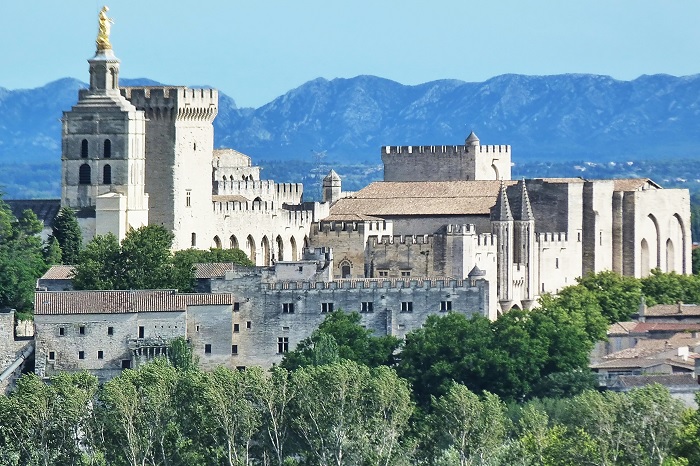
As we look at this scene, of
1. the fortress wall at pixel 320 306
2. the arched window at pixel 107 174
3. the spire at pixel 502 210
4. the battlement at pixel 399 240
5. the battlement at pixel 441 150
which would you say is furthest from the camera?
the battlement at pixel 441 150

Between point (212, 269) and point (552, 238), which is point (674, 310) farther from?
point (212, 269)

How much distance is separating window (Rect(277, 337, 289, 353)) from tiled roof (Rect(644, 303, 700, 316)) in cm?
1878

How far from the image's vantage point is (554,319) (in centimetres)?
10138

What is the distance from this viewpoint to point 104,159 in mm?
108000

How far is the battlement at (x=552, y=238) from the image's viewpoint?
4503 inches

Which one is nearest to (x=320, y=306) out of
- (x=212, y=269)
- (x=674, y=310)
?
(x=212, y=269)

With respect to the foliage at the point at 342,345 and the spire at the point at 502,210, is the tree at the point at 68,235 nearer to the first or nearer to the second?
the foliage at the point at 342,345

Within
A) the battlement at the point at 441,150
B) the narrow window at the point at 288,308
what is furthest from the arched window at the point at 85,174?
the battlement at the point at 441,150

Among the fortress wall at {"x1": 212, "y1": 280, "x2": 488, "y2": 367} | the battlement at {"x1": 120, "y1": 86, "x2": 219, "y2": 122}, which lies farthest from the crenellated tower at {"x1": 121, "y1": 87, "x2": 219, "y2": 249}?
the fortress wall at {"x1": 212, "y1": 280, "x2": 488, "y2": 367}

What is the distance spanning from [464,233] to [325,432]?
89.3 feet

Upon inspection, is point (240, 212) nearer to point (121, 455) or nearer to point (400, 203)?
point (400, 203)

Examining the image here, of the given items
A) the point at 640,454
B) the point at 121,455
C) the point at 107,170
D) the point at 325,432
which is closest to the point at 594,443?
the point at 640,454

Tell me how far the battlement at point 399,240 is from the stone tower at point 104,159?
31.7 feet

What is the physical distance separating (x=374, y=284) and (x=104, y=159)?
15.3m
